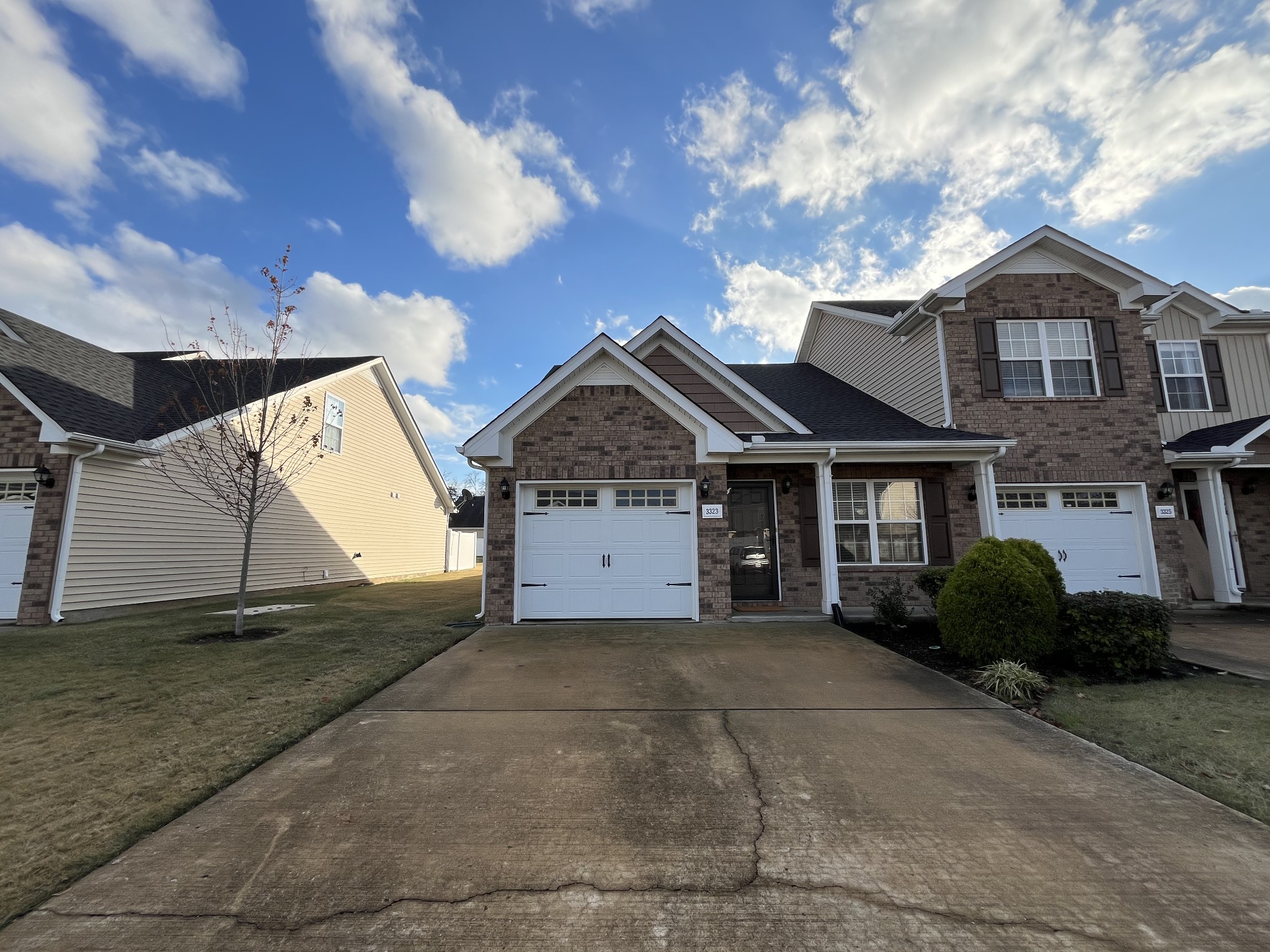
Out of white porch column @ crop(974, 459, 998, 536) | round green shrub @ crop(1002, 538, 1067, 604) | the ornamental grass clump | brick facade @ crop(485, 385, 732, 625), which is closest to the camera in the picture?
the ornamental grass clump

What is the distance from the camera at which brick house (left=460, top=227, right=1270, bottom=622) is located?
8.56m

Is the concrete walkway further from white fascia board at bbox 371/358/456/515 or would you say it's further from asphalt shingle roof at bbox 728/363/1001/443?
white fascia board at bbox 371/358/456/515

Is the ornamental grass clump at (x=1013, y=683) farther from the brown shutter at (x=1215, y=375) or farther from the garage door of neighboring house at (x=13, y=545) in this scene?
the garage door of neighboring house at (x=13, y=545)

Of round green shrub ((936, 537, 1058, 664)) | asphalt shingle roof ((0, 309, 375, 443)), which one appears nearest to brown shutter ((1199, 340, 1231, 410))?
round green shrub ((936, 537, 1058, 664))

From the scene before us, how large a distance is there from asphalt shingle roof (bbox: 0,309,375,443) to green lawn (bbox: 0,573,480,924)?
12.5ft

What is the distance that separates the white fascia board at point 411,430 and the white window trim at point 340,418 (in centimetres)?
198

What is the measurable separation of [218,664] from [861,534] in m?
9.80

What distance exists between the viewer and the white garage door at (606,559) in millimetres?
8516

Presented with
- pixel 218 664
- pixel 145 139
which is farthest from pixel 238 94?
pixel 218 664

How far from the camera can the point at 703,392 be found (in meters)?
10.4

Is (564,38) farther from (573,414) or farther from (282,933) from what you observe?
A: (282,933)

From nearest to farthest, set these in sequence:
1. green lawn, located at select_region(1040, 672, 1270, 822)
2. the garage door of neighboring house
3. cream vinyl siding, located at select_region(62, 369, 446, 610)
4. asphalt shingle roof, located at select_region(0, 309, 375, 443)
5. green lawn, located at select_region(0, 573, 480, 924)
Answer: green lawn, located at select_region(0, 573, 480, 924)
green lawn, located at select_region(1040, 672, 1270, 822)
the garage door of neighboring house
asphalt shingle roof, located at select_region(0, 309, 375, 443)
cream vinyl siding, located at select_region(62, 369, 446, 610)

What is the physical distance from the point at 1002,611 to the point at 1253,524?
10.4m

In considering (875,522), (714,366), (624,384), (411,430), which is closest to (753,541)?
(875,522)
